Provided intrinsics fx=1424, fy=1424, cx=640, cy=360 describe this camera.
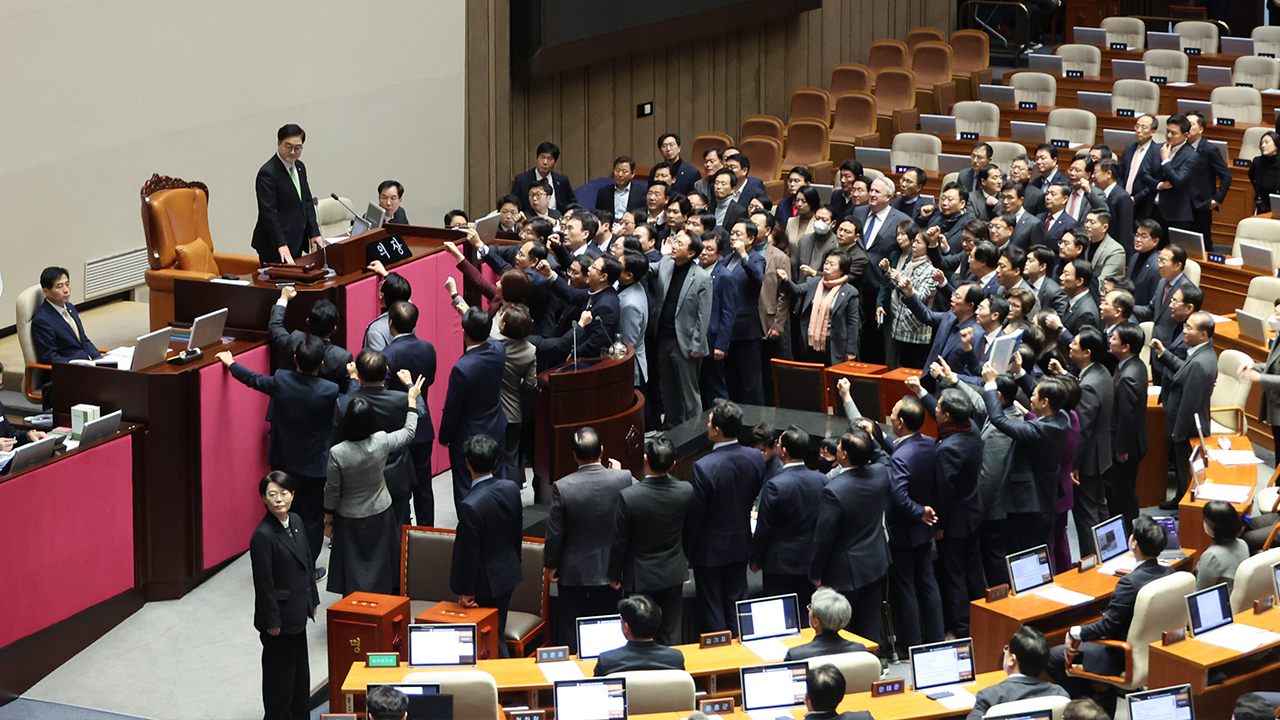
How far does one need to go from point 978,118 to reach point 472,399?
7606mm

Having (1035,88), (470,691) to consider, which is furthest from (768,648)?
(1035,88)

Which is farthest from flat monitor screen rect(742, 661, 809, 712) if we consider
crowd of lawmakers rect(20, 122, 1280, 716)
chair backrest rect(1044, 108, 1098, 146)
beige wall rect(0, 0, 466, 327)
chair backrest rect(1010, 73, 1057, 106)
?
chair backrest rect(1010, 73, 1057, 106)

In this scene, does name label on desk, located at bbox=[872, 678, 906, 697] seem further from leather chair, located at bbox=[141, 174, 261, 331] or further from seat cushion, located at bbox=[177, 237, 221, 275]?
seat cushion, located at bbox=[177, 237, 221, 275]

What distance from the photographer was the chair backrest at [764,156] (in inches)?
498

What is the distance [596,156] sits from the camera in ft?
41.9

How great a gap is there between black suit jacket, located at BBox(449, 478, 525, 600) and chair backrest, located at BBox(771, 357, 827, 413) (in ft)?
9.59

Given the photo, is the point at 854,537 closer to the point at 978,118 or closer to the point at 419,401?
the point at 419,401

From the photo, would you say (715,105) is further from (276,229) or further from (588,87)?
(276,229)

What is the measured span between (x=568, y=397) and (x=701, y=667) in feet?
6.82

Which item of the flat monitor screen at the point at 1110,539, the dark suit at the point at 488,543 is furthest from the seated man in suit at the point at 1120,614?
the dark suit at the point at 488,543

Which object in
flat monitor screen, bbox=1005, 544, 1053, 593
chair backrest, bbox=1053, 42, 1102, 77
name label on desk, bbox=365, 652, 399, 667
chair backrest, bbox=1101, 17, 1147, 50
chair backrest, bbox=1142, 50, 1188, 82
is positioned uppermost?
chair backrest, bbox=1101, 17, 1147, 50

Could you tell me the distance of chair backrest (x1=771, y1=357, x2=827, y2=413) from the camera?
27.2 feet

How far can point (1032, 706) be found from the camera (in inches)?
185

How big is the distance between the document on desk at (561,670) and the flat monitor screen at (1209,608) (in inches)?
97.2
